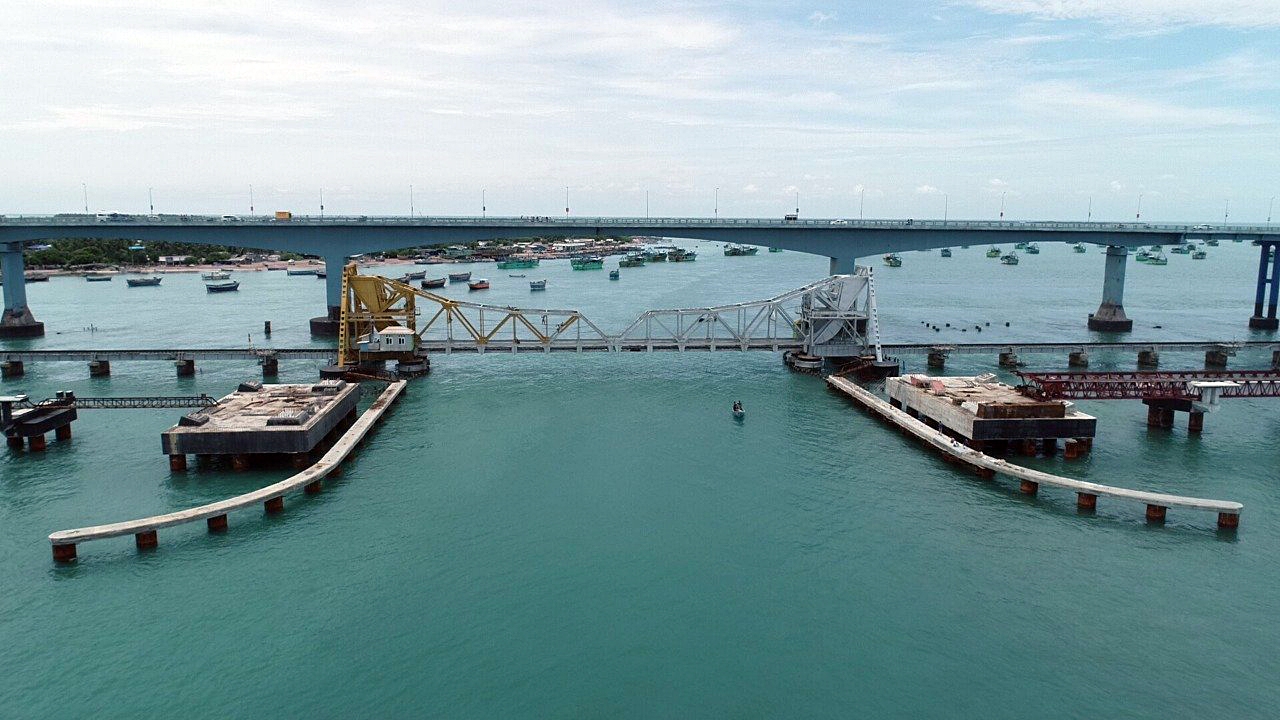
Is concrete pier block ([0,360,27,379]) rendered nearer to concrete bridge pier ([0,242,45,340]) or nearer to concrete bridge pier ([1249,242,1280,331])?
concrete bridge pier ([0,242,45,340])

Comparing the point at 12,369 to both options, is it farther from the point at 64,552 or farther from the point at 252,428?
the point at 64,552

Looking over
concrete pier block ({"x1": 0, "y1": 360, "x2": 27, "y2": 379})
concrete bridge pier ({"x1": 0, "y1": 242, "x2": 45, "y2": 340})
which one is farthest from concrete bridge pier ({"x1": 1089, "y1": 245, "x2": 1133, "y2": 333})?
concrete bridge pier ({"x1": 0, "y1": 242, "x2": 45, "y2": 340})

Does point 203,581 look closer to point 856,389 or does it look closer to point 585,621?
point 585,621

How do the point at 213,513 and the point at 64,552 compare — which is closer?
the point at 64,552

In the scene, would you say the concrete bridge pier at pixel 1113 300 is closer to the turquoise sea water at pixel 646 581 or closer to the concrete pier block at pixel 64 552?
the turquoise sea water at pixel 646 581

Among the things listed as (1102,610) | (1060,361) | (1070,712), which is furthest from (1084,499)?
(1060,361)

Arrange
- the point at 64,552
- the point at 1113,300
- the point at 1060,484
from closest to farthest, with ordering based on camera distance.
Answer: the point at 64,552 < the point at 1060,484 < the point at 1113,300

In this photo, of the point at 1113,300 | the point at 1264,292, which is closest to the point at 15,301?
the point at 1113,300
